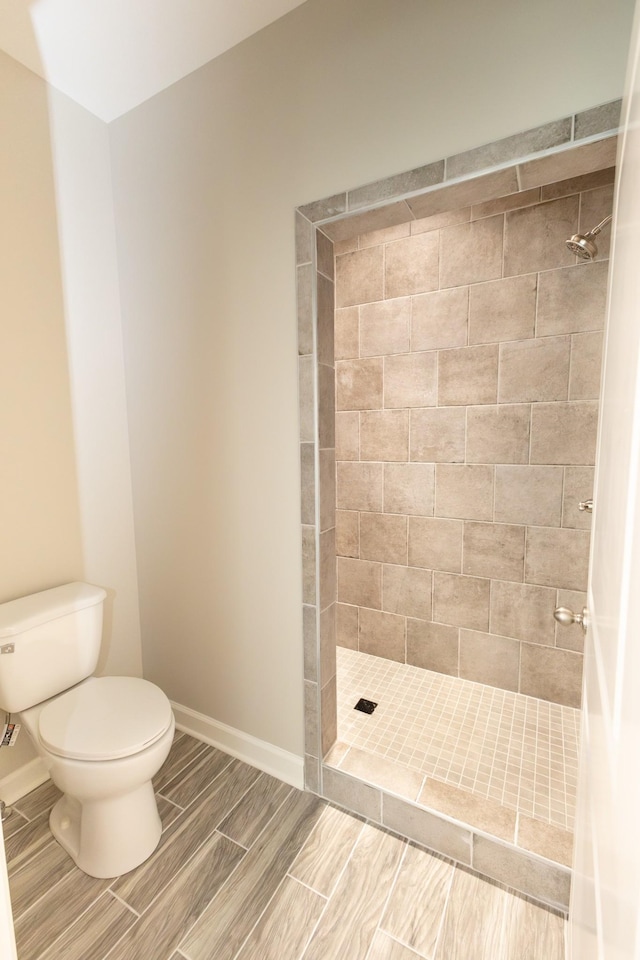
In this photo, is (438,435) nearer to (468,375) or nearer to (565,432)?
(468,375)

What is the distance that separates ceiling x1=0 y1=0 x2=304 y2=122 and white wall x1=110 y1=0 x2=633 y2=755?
0.21 feet

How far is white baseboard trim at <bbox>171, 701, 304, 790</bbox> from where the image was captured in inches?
67.4

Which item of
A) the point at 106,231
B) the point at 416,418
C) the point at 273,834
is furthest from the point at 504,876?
the point at 106,231

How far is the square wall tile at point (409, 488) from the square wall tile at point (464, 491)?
48 mm

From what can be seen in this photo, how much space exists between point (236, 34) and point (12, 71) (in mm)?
847

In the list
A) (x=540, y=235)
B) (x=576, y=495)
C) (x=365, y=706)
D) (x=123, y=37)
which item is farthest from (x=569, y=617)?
(x=123, y=37)

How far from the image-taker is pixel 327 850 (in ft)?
4.75

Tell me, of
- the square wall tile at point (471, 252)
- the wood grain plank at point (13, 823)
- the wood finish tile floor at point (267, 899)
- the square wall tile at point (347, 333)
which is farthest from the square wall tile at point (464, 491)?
the wood grain plank at point (13, 823)

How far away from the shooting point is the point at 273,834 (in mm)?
1505

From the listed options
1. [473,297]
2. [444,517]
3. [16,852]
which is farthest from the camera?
[444,517]

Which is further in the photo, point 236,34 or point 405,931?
point 236,34

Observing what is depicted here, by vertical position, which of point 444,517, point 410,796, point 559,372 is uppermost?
point 559,372

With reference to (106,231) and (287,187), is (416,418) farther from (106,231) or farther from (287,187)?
(106,231)

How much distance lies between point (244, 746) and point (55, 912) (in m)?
0.74
